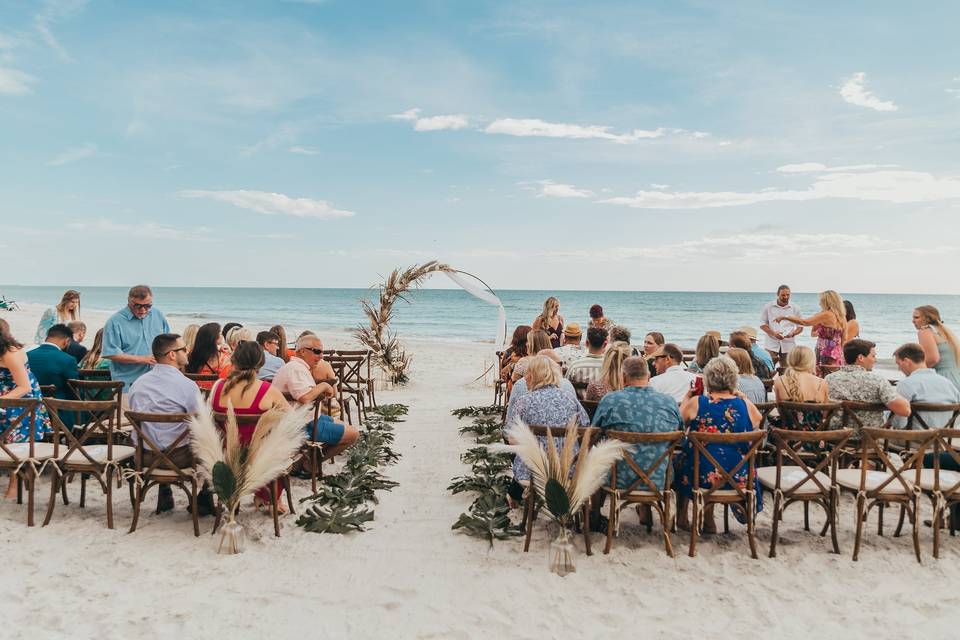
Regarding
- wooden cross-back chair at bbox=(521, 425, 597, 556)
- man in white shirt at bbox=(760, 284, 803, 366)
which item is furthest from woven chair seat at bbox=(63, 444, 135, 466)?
man in white shirt at bbox=(760, 284, 803, 366)

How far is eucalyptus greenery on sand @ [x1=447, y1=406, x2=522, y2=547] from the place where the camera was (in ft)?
12.6

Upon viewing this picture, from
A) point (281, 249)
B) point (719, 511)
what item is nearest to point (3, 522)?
point (719, 511)

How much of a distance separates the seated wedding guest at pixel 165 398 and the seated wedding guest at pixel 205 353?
0.89m

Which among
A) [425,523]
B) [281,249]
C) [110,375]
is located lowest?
[425,523]

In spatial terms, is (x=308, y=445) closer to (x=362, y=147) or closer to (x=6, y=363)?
(x=6, y=363)

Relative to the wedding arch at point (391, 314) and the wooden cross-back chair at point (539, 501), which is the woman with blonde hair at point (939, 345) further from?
the wedding arch at point (391, 314)

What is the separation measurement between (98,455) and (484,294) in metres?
7.70

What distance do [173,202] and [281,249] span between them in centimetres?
1730

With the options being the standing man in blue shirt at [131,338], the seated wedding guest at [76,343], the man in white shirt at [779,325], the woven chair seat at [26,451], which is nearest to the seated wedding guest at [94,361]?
the seated wedding guest at [76,343]

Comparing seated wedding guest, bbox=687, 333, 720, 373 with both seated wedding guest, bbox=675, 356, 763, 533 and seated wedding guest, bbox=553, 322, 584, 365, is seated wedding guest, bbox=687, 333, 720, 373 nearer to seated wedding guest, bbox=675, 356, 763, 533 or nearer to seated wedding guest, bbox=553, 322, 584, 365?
seated wedding guest, bbox=675, 356, 763, 533

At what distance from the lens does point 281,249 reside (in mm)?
65938

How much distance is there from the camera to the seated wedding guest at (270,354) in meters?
5.33

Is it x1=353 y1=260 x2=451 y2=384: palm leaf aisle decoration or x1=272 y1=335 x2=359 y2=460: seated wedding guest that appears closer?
x1=272 y1=335 x2=359 y2=460: seated wedding guest

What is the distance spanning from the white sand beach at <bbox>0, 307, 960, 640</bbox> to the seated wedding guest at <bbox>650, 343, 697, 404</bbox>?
3.36ft
